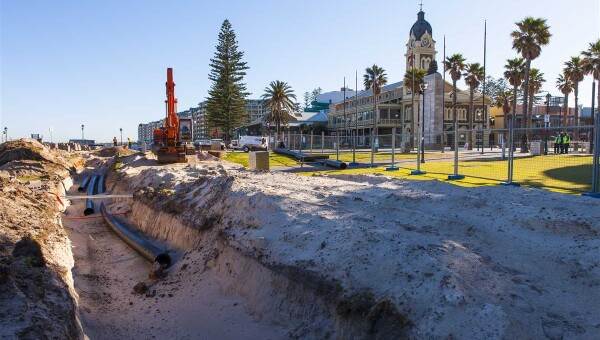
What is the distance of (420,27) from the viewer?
236 ft

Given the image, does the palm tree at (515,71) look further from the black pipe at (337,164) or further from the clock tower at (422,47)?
the black pipe at (337,164)

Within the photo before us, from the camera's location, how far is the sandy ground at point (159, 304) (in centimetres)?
623

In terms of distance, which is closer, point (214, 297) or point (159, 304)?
point (214, 297)

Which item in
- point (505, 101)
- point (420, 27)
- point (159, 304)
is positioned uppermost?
point (420, 27)

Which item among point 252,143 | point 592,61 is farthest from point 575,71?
point 252,143

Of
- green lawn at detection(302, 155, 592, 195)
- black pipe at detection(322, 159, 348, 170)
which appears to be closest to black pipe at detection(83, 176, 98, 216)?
black pipe at detection(322, 159, 348, 170)

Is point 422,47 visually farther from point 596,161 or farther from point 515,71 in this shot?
point 596,161

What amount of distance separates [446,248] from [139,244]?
7228 millimetres

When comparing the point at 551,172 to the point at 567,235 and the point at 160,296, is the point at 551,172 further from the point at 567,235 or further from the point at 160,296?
the point at 160,296

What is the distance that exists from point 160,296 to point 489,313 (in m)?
5.35

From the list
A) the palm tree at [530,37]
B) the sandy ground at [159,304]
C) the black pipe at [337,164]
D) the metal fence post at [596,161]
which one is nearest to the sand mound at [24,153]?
the black pipe at [337,164]

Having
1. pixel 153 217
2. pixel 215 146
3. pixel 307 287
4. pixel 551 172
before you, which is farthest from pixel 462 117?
pixel 307 287

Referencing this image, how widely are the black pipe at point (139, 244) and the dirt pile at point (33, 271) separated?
1460 mm

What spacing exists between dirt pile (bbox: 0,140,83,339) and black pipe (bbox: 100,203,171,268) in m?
1.46
